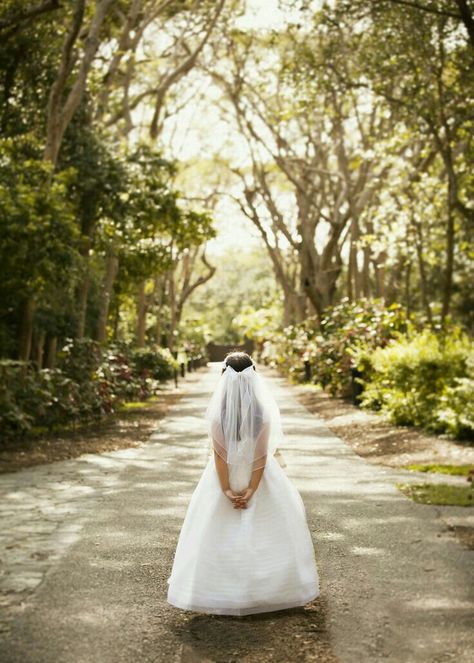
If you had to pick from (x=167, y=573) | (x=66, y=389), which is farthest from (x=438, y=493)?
(x=66, y=389)

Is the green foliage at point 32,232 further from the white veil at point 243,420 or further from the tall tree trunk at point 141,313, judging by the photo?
the tall tree trunk at point 141,313

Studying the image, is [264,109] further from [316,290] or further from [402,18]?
[402,18]

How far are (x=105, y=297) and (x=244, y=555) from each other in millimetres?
22908

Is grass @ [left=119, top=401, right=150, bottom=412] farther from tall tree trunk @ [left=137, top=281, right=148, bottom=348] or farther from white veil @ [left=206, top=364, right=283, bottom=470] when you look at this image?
white veil @ [left=206, top=364, right=283, bottom=470]

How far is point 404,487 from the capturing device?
1031 cm

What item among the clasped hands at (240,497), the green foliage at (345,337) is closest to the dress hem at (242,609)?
the clasped hands at (240,497)

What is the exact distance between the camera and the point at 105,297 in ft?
91.6

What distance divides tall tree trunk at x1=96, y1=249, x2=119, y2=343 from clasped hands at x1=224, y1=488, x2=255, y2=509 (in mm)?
21166

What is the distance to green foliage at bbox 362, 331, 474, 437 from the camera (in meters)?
14.6

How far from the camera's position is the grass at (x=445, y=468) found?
1134cm

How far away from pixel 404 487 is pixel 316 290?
2195 cm

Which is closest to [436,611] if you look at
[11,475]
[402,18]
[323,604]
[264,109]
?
[323,604]

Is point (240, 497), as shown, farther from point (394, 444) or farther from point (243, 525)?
point (394, 444)

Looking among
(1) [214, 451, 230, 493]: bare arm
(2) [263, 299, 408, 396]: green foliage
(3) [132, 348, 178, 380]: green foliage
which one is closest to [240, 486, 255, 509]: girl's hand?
(1) [214, 451, 230, 493]: bare arm
